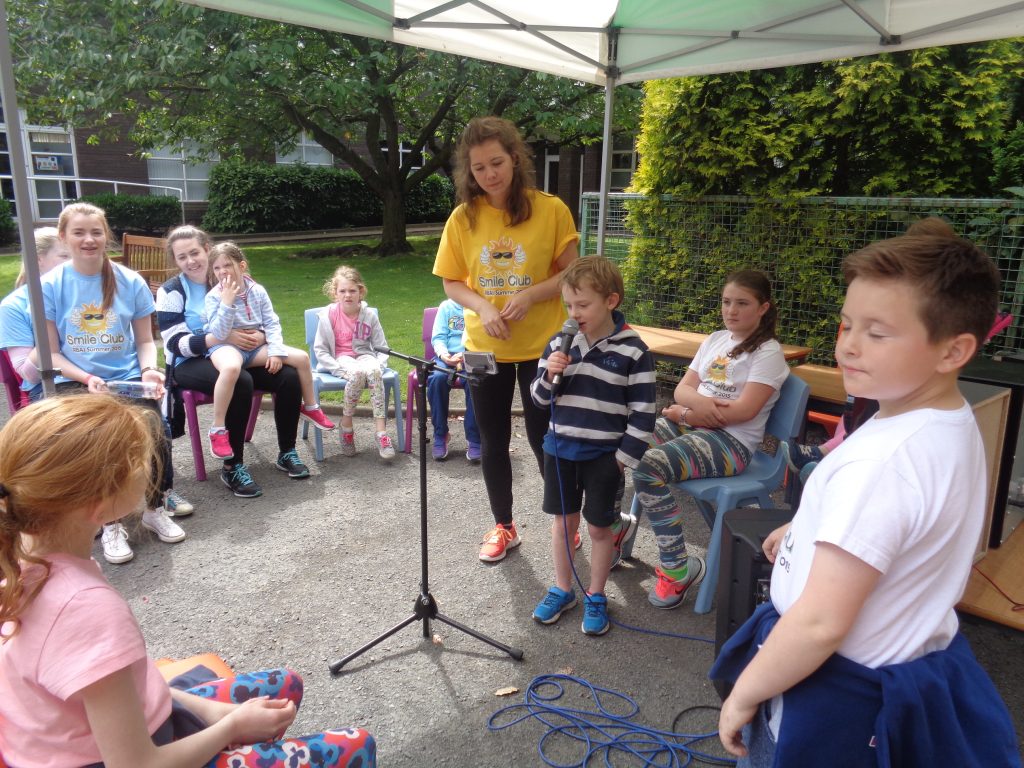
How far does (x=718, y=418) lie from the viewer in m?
3.29

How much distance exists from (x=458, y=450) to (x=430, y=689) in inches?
99.3

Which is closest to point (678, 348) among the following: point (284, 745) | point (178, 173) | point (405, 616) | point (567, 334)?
point (567, 334)

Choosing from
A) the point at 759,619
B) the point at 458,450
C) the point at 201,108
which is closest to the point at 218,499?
the point at 458,450

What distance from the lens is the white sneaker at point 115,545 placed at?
346 centimetres

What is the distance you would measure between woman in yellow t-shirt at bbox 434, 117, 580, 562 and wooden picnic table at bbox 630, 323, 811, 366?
1.29 meters

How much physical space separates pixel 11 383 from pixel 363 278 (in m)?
8.72

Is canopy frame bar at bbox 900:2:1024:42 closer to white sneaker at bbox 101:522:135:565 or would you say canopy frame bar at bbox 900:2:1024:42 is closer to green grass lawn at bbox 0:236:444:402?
green grass lawn at bbox 0:236:444:402

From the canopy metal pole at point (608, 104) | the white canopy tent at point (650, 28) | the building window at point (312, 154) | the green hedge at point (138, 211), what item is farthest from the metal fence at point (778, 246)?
the building window at point (312, 154)

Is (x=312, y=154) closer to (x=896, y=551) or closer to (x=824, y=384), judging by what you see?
(x=824, y=384)

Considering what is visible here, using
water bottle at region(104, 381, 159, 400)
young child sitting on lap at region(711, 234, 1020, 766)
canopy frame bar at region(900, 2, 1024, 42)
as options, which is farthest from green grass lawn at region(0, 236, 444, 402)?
young child sitting on lap at region(711, 234, 1020, 766)

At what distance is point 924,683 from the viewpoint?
113 centimetres

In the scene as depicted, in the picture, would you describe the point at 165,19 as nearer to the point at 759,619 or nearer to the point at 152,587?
the point at 152,587

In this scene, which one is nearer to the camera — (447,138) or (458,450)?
(458,450)

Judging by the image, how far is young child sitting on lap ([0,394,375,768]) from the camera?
1.22m
